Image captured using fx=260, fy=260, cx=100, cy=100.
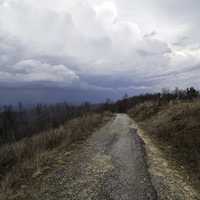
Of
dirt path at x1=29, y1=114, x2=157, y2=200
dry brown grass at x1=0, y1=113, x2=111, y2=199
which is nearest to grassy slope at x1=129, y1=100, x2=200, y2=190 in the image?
dirt path at x1=29, y1=114, x2=157, y2=200

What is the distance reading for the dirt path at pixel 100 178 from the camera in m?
6.61

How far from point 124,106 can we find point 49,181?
2898 inches

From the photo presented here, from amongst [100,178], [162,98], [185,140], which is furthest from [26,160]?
[162,98]

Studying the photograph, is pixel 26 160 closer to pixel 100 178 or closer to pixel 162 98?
pixel 100 178

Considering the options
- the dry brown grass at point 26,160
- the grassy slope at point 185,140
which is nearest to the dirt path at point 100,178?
the dry brown grass at point 26,160

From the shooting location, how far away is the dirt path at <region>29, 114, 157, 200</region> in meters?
6.61

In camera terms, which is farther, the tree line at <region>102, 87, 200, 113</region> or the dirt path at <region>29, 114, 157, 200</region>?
the tree line at <region>102, 87, 200, 113</region>

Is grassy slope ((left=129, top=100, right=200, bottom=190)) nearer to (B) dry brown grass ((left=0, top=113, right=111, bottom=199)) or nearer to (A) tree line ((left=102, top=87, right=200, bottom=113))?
(B) dry brown grass ((left=0, top=113, right=111, bottom=199))

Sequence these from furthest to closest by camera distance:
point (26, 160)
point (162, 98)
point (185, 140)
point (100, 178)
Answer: point (162, 98), point (185, 140), point (26, 160), point (100, 178)

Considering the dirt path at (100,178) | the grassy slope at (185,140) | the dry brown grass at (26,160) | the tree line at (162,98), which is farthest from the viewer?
the tree line at (162,98)

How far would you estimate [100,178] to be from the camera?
7.93 m

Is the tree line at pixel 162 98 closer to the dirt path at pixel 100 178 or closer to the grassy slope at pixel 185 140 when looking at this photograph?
the grassy slope at pixel 185 140

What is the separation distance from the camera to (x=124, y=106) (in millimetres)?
80750

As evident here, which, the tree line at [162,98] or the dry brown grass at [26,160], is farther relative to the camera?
the tree line at [162,98]
